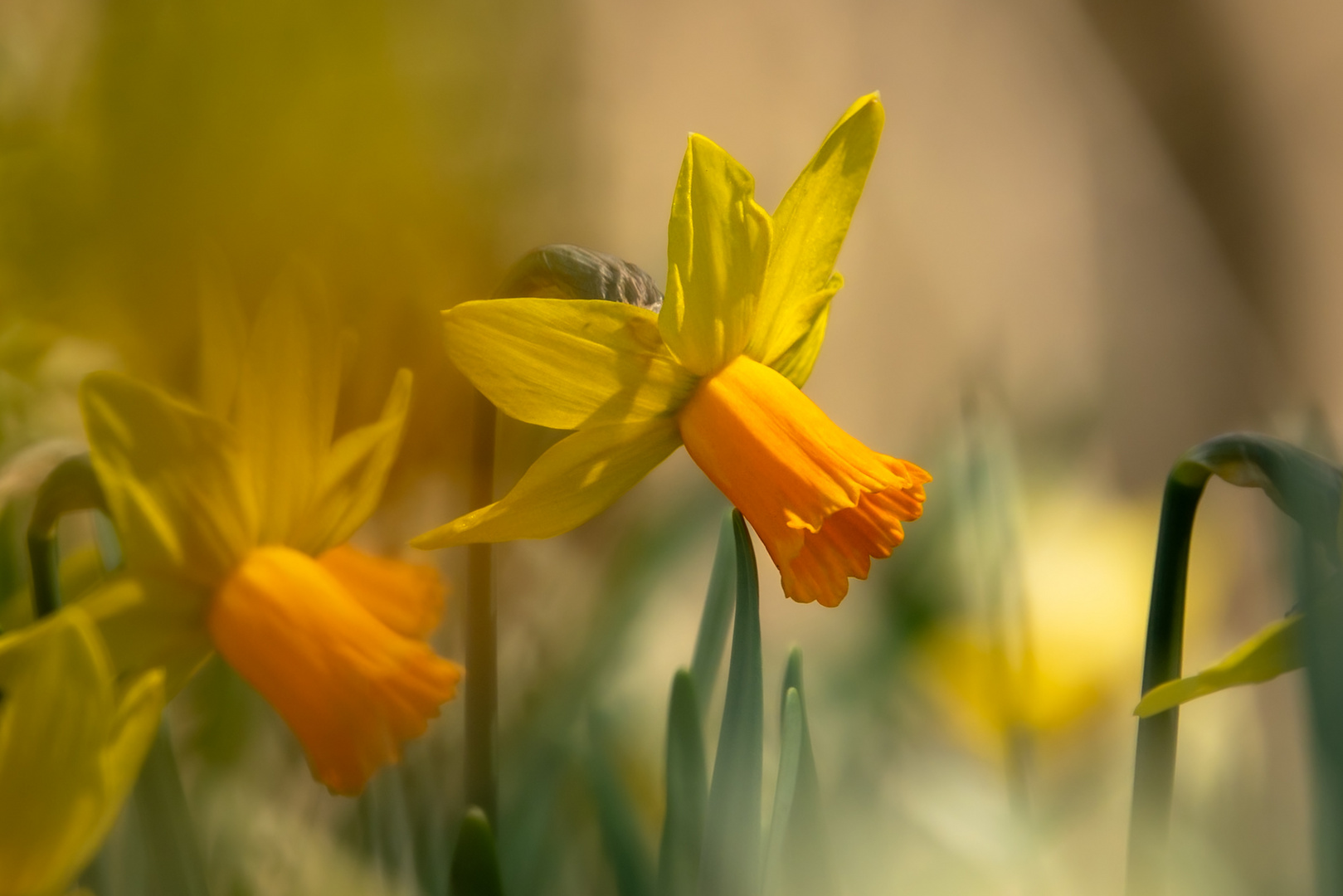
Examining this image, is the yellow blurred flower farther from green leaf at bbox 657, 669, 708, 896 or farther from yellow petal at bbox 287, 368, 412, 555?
yellow petal at bbox 287, 368, 412, 555

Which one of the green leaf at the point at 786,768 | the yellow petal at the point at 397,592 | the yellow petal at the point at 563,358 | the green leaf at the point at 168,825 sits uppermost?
A: the yellow petal at the point at 563,358

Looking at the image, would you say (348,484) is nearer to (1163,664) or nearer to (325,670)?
(325,670)

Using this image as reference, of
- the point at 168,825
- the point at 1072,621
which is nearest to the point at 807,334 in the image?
the point at 168,825

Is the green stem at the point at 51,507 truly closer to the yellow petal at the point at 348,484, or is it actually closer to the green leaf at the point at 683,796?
the yellow petal at the point at 348,484

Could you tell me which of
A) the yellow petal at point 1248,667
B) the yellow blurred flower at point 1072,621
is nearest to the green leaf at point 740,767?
the yellow petal at point 1248,667

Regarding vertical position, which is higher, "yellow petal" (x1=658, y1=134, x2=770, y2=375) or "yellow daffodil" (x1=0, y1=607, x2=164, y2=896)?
"yellow petal" (x1=658, y1=134, x2=770, y2=375)

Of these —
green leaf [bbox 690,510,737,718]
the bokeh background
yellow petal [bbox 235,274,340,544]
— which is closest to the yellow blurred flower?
the bokeh background
